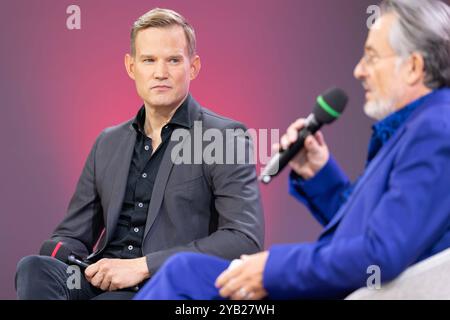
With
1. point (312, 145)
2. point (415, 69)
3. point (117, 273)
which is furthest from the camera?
point (117, 273)

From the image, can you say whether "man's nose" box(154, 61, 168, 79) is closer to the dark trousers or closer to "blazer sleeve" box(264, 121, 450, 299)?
the dark trousers

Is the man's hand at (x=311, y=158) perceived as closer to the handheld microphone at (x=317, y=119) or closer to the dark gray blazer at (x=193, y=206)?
the handheld microphone at (x=317, y=119)

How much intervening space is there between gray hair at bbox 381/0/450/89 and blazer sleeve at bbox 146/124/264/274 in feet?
2.87

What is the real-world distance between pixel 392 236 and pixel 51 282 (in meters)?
1.28

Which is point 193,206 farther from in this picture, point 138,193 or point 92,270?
point 92,270

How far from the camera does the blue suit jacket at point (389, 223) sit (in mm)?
1783

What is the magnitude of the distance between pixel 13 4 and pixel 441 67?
2404 millimetres

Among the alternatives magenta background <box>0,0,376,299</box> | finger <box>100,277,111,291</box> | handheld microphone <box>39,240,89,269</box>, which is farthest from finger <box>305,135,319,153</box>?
magenta background <box>0,0,376,299</box>

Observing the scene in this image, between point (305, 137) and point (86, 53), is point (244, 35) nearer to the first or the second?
point (86, 53)

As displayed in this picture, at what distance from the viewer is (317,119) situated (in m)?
2.05

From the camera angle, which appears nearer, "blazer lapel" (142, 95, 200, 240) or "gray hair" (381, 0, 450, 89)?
"gray hair" (381, 0, 450, 89)

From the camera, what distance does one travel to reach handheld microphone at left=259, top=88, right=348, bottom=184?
2016 mm
